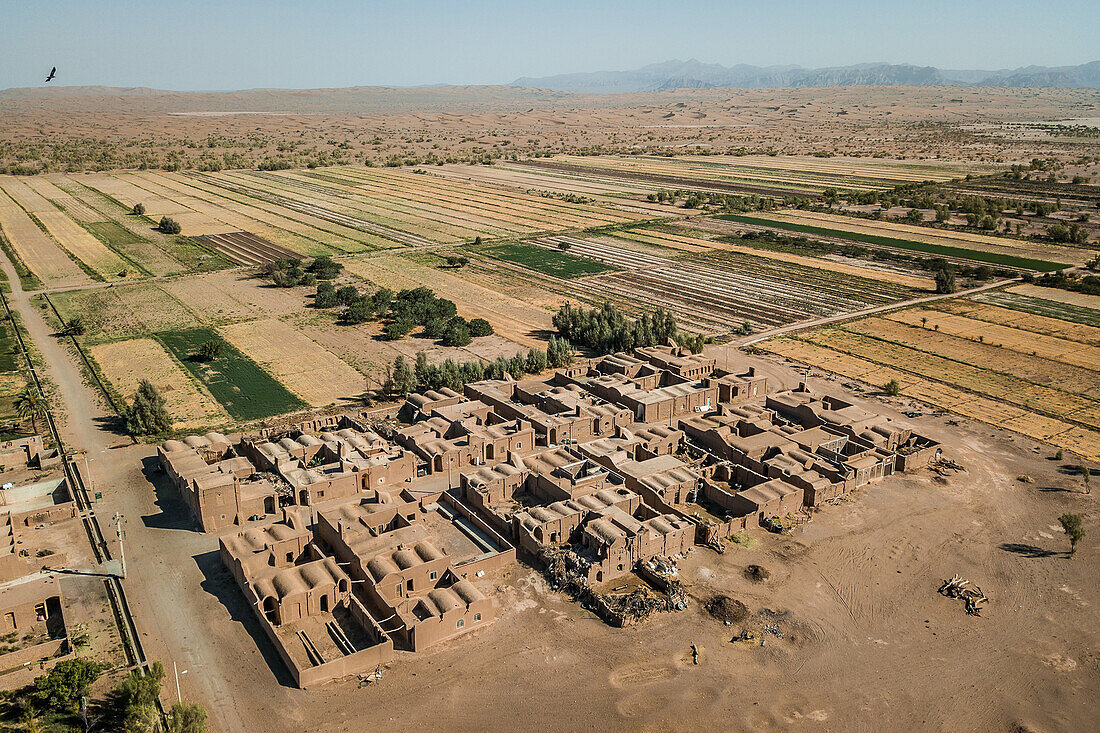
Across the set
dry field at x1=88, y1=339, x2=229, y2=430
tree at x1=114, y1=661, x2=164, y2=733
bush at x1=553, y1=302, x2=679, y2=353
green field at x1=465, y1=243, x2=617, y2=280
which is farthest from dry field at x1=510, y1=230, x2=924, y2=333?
tree at x1=114, y1=661, x2=164, y2=733

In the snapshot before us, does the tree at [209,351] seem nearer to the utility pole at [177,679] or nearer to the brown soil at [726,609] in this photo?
the utility pole at [177,679]

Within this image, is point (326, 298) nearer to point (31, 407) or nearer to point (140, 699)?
point (31, 407)

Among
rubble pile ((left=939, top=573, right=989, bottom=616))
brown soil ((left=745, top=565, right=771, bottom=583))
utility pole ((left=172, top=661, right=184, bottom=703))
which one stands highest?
utility pole ((left=172, top=661, right=184, bottom=703))

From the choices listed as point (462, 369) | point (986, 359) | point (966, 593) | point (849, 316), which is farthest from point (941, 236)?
point (966, 593)

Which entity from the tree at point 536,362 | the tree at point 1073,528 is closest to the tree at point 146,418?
the tree at point 536,362

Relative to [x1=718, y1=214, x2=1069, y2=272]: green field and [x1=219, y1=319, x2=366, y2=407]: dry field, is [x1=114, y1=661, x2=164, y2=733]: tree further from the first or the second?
[x1=718, y1=214, x2=1069, y2=272]: green field

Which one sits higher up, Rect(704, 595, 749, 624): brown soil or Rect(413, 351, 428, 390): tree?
Rect(413, 351, 428, 390): tree
